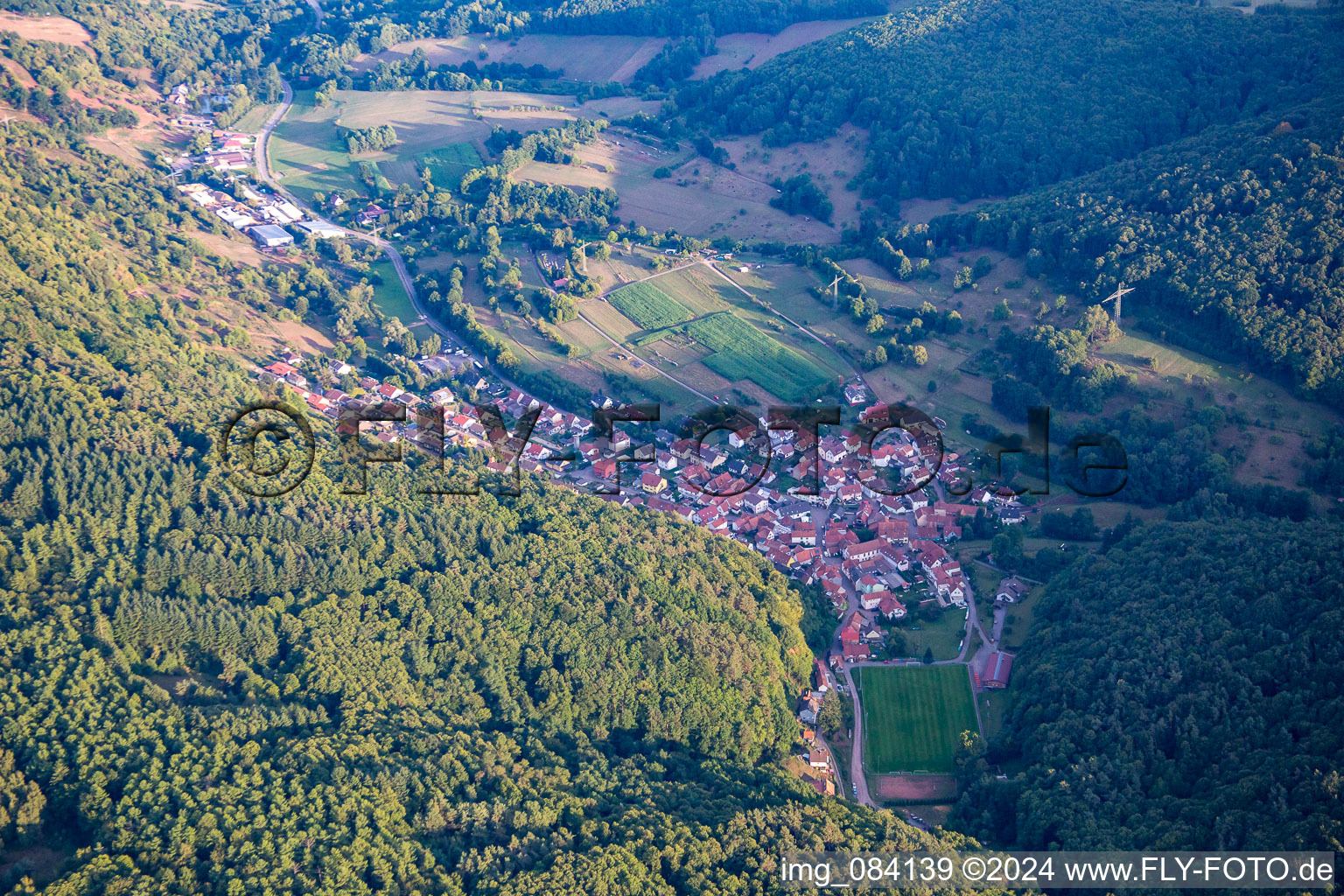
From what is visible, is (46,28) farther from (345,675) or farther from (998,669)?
(998,669)

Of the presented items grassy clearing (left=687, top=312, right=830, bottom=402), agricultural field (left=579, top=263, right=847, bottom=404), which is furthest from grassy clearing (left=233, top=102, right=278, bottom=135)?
grassy clearing (left=687, top=312, right=830, bottom=402)

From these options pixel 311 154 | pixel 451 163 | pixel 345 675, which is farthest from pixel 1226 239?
pixel 311 154

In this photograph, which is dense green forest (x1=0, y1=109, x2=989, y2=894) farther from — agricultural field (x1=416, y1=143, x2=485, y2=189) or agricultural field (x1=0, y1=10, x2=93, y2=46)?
agricultural field (x1=0, y1=10, x2=93, y2=46)

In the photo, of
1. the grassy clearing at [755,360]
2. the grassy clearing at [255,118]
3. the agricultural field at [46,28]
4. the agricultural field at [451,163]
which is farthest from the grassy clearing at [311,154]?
the grassy clearing at [755,360]

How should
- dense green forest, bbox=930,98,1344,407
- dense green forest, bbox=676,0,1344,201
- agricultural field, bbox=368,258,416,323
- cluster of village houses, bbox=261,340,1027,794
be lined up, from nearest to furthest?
cluster of village houses, bbox=261,340,1027,794, dense green forest, bbox=930,98,1344,407, agricultural field, bbox=368,258,416,323, dense green forest, bbox=676,0,1344,201

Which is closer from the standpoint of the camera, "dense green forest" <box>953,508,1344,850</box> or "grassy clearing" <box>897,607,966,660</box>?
"dense green forest" <box>953,508,1344,850</box>

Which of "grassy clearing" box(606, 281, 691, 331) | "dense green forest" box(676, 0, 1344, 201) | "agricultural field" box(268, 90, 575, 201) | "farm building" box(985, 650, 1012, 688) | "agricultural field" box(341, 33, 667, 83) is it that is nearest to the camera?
"farm building" box(985, 650, 1012, 688)
